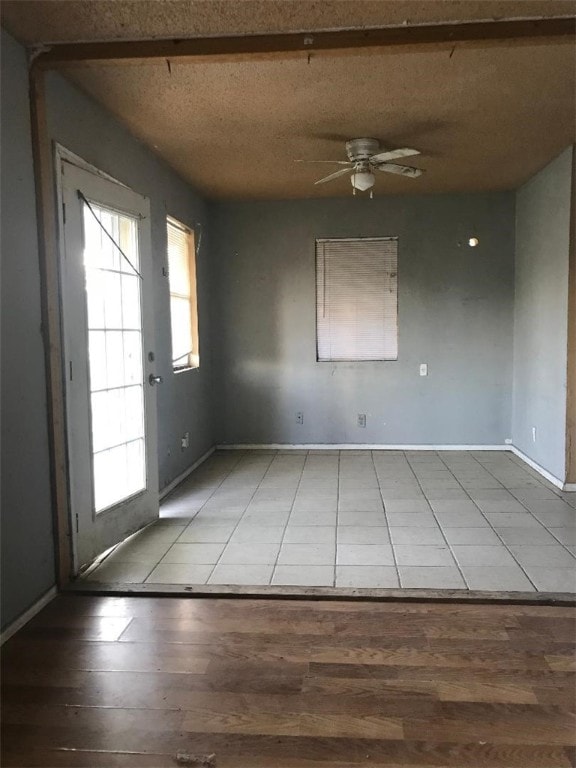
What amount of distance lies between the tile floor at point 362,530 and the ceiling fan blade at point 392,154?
2.36 m

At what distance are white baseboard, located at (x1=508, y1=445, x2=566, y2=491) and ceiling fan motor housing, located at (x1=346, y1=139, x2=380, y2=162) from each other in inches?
112

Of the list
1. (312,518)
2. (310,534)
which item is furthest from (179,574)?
(312,518)

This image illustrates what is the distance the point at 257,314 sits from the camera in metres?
6.23

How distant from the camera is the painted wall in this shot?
3150 millimetres

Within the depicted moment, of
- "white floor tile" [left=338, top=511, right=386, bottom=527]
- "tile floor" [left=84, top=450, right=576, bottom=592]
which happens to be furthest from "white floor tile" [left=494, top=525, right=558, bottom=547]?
"white floor tile" [left=338, top=511, right=386, bottom=527]

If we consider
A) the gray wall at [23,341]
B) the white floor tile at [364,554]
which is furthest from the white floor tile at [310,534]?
the gray wall at [23,341]

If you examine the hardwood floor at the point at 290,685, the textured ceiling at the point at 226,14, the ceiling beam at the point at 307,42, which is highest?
the textured ceiling at the point at 226,14

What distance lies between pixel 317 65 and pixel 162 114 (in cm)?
112

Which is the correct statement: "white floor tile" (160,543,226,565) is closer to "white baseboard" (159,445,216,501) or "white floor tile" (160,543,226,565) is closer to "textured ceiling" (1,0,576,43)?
"white baseboard" (159,445,216,501)

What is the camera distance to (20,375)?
261 centimetres

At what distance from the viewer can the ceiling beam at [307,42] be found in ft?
8.27

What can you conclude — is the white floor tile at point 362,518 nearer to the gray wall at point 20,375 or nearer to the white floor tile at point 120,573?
the white floor tile at point 120,573

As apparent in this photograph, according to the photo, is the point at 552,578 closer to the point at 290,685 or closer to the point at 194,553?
the point at 290,685

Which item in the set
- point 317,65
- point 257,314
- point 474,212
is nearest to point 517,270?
point 474,212
